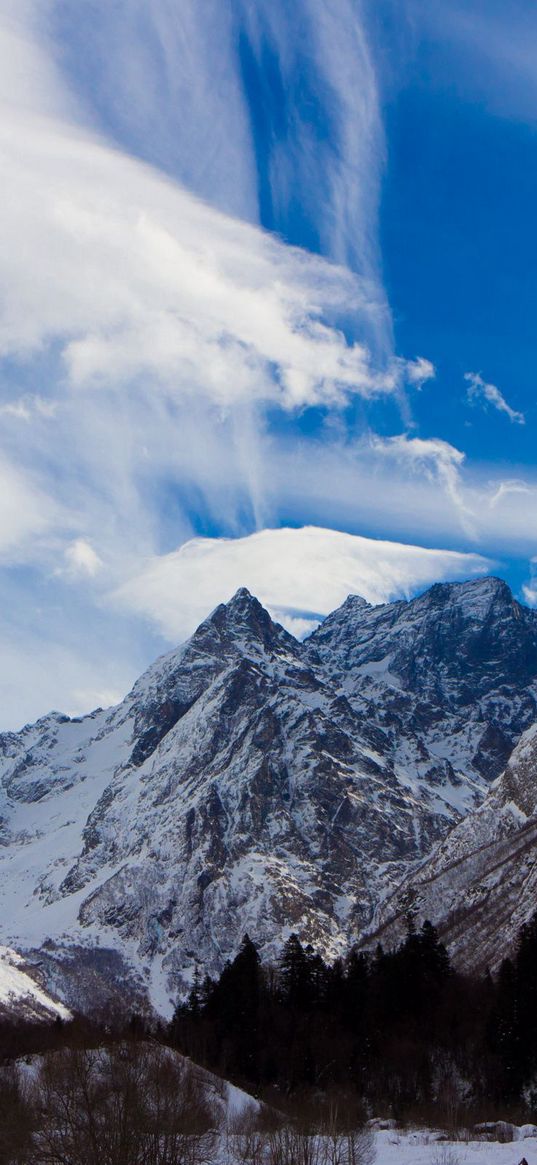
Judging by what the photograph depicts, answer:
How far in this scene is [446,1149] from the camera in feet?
198

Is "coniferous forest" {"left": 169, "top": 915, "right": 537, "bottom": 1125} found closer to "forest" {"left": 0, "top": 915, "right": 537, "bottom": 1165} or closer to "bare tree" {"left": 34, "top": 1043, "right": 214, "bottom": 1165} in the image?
"forest" {"left": 0, "top": 915, "right": 537, "bottom": 1165}

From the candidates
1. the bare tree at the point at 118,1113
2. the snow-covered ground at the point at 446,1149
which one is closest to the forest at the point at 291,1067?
the bare tree at the point at 118,1113

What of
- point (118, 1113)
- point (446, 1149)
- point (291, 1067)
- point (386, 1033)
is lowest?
point (446, 1149)

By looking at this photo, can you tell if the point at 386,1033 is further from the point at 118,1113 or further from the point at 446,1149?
the point at 118,1113

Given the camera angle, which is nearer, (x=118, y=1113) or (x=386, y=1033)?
(x=118, y=1113)

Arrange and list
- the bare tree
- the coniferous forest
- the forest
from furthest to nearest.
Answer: the coniferous forest
the forest
the bare tree

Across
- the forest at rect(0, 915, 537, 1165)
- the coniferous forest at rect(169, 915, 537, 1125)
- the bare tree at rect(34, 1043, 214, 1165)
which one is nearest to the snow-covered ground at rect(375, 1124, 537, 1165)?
the forest at rect(0, 915, 537, 1165)

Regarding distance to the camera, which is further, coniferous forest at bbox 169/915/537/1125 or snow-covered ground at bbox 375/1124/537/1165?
coniferous forest at bbox 169/915/537/1125

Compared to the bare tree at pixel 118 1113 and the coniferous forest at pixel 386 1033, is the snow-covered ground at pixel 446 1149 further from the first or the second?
the bare tree at pixel 118 1113

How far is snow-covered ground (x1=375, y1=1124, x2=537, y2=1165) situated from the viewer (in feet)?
184

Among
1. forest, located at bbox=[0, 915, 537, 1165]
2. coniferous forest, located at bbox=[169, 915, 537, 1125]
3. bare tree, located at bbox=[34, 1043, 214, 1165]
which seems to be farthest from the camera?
coniferous forest, located at bbox=[169, 915, 537, 1125]

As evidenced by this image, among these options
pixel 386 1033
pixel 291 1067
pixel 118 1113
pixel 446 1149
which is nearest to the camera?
pixel 118 1113

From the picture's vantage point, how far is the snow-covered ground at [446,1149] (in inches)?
2213

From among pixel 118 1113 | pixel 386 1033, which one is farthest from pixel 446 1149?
pixel 386 1033
